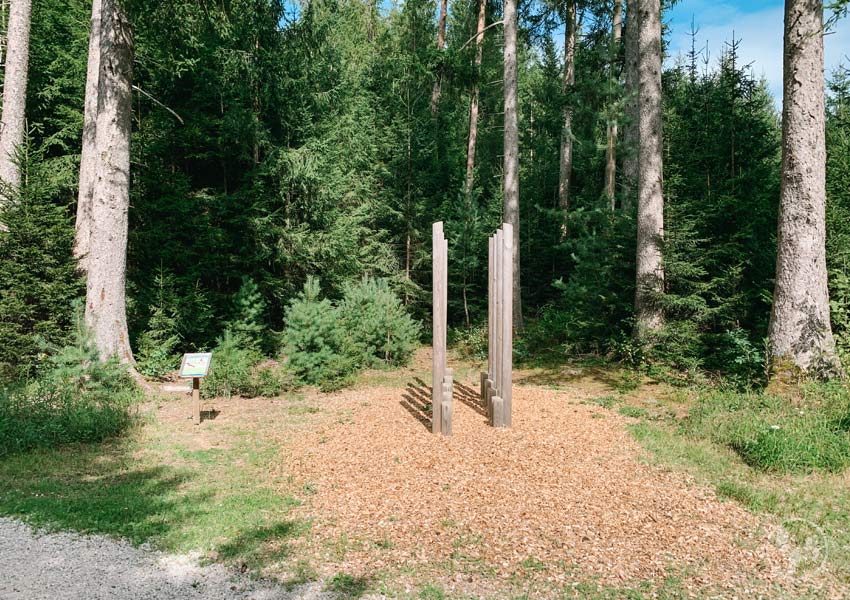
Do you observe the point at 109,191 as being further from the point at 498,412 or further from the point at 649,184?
the point at 649,184

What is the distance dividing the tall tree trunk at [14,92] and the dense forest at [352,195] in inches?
2.0

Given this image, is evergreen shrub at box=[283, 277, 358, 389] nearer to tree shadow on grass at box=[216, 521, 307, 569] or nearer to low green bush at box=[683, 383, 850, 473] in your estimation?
tree shadow on grass at box=[216, 521, 307, 569]

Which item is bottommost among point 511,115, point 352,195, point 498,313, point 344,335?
point 344,335

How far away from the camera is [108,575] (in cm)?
350

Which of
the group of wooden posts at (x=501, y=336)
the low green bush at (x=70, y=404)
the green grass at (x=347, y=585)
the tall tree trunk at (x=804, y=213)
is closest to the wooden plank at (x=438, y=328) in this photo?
the group of wooden posts at (x=501, y=336)

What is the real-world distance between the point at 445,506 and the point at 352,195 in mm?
13095

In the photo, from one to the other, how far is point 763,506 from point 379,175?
16701 millimetres

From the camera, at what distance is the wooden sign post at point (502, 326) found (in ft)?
21.8

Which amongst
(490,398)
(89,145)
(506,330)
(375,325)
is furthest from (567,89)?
(89,145)

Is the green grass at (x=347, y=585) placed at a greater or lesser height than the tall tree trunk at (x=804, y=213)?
lesser

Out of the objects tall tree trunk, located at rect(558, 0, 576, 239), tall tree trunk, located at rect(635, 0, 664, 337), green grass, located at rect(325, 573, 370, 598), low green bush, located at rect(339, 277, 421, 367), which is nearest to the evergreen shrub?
low green bush, located at rect(339, 277, 421, 367)

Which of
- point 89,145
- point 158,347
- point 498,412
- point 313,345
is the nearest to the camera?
point 498,412

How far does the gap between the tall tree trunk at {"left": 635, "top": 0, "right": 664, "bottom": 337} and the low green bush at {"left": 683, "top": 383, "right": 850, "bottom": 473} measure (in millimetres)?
2662

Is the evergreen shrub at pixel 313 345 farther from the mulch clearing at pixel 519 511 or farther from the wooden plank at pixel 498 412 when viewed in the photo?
the wooden plank at pixel 498 412
